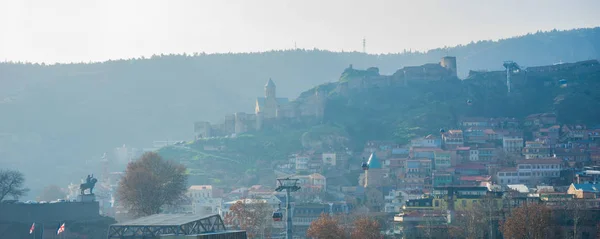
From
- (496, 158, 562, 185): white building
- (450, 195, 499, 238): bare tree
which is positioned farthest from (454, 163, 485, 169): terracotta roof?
(450, 195, 499, 238): bare tree

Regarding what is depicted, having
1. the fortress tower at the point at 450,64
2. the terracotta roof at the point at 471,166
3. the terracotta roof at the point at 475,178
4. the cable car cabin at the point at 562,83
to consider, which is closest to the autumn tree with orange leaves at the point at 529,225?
the terracotta roof at the point at 475,178

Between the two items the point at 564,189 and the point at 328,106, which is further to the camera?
the point at 328,106

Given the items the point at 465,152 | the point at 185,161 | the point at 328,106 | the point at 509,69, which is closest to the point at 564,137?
the point at 465,152

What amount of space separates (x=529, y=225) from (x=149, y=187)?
1214 inches

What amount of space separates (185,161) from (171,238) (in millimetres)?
87484

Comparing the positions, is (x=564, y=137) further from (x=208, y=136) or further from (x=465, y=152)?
(x=208, y=136)

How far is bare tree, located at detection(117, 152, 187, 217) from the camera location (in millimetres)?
87688

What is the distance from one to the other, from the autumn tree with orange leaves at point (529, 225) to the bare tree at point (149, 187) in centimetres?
2804

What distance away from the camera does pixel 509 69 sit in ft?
517

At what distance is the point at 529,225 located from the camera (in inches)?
2876

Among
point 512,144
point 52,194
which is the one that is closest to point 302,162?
point 512,144

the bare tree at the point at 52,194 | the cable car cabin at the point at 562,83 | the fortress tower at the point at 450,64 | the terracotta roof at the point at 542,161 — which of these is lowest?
the bare tree at the point at 52,194

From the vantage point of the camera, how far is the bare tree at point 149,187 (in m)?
87.7

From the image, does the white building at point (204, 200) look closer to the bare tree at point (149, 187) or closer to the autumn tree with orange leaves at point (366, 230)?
the bare tree at point (149, 187)
